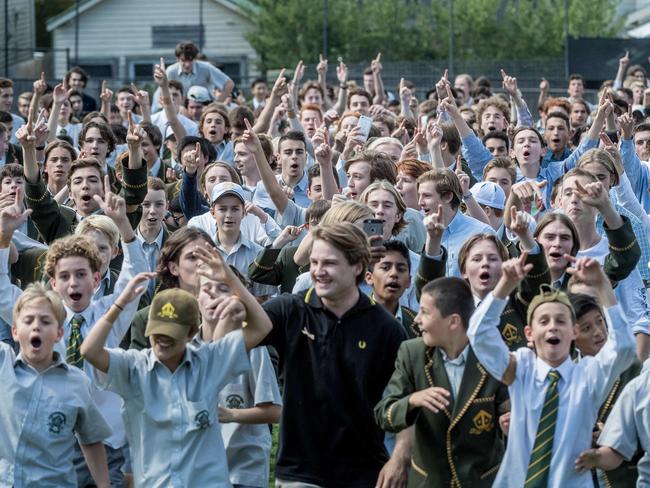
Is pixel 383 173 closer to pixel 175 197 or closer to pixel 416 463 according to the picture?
pixel 175 197

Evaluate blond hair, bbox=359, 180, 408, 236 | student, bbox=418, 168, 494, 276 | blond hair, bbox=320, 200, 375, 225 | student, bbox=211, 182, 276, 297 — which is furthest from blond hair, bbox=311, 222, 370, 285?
student, bbox=211, 182, 276, 297

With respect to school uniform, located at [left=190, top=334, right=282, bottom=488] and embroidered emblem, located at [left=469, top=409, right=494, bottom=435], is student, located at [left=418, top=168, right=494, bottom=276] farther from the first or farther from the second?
embroidered emblem, located at [left=469, top=409, right=494, bottom=435]

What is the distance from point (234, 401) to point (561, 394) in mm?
1616

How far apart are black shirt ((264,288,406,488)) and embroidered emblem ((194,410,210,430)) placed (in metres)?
0.35

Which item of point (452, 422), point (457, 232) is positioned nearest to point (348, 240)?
point (452, 422)

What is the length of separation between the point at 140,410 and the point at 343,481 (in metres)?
0.93

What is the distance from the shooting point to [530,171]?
1142 centimetres

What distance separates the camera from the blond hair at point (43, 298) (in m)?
6.61

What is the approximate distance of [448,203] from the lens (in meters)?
8.87

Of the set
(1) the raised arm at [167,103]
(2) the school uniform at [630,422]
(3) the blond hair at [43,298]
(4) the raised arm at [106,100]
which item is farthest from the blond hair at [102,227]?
(4) the raised arm at [106,100]

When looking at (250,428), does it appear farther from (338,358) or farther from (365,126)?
(365,126)

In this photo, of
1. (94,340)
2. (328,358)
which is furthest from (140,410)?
(328,358)

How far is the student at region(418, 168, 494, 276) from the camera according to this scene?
28.8 feet

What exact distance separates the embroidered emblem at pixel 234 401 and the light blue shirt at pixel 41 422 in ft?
2.06
